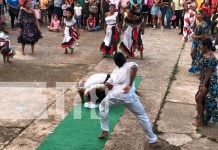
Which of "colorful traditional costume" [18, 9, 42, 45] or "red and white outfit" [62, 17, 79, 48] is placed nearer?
"colorful traditional costume" [18, 9, 42, 45]

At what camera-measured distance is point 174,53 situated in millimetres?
12250

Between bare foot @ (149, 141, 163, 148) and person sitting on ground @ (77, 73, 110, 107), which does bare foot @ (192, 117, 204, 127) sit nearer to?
bare foot @ (149, 141, 163, 148)

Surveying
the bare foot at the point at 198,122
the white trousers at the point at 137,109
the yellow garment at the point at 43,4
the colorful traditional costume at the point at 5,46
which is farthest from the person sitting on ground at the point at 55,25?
the white trousers at the point at 137,109

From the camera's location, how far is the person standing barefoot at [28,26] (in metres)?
11.3

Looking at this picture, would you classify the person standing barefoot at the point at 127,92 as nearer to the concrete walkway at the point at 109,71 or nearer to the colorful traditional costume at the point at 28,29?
the concrete walkway at the point at 109,71

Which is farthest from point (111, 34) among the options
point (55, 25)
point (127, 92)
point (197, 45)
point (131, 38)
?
point (127, 92)

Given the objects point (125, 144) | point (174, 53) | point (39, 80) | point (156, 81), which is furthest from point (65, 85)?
point (174, 53)

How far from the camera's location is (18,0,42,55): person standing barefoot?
37.1 feet

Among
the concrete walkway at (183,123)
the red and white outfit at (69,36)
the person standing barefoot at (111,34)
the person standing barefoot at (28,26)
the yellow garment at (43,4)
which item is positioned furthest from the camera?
the yellow garment at (43,4)

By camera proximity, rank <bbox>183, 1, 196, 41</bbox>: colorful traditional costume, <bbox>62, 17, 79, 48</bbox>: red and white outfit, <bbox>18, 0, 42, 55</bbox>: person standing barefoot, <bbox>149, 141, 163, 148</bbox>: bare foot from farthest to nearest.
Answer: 1. <bbox>183, 1, 196, 41</bbox>: colorful traditional costume
2. <bbox>62, 17, 79, 48</bbox>: red and white outfit
3. <bbox>18, 0, 42, 55</bbox>: person standing barefoot
4. <bbox>149, 141, 163, 148</bbox>: bare foot

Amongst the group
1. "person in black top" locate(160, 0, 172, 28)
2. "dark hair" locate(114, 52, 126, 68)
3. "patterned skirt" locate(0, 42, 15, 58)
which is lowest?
"patterned skirt" locate(0, 42, 15, 58)

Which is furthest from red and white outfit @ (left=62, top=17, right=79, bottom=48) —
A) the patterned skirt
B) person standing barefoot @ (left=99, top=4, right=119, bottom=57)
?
the patterned skirt

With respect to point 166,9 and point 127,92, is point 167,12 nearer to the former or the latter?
point 166,9

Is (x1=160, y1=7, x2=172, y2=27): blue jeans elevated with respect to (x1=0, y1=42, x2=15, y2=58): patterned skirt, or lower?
elevated
